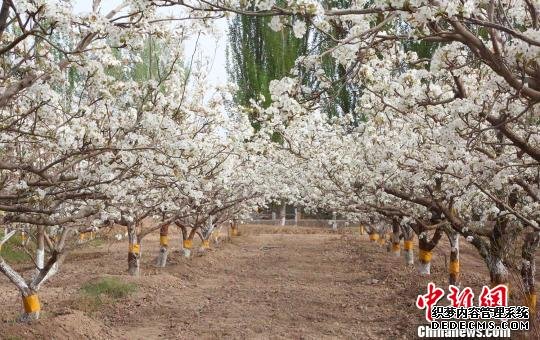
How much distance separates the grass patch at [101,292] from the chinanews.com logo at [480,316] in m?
7.94

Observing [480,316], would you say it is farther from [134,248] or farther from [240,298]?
[134,248]

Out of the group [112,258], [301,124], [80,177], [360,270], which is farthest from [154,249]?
Answer: [80,177]

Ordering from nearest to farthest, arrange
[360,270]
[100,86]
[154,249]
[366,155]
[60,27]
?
[60,27] < [100,86] < [366,155] < [360,270] < [154,249]

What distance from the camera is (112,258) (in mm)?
22594

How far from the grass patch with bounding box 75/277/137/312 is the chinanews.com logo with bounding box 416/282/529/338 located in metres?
7.94

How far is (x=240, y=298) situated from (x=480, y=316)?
704 centimetres

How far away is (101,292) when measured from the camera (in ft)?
46.9

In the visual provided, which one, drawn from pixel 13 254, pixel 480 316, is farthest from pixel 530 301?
pixel 13 254

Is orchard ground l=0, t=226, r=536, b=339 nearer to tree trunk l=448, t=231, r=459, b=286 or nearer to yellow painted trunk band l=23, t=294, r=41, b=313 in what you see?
yellow painted trunk band l=23, t=294, r=41, b=313

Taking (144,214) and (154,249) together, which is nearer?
(144,214)

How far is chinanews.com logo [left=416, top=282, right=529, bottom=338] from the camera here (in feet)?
29.5

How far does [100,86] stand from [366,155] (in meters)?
6.68

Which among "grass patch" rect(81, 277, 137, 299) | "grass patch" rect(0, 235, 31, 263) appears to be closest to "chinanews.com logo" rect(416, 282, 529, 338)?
"grass patch" rect(81, 277, 137, 299)

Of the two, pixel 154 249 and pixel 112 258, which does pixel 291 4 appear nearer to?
pixel 112 258
